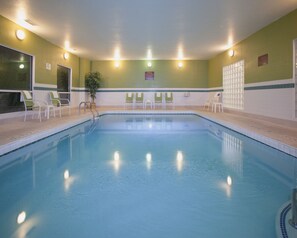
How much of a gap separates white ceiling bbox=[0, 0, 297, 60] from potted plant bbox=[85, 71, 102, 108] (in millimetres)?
3485

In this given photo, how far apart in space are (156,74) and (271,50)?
747 cm

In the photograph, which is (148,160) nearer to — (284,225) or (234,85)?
(284,225)

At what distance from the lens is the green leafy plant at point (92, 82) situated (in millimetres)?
13117

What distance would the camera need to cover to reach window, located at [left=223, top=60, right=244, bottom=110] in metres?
9.18

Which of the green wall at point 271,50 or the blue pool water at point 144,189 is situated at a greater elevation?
the green wall at point 271,50

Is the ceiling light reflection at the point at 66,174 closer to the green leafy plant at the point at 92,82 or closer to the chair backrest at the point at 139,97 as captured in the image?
the chair backrest at the point at 139,97

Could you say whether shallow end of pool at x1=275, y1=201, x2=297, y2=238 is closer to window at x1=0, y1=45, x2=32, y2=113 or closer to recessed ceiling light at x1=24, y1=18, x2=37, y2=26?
window at x1=0, y1=45, x2=32, y2=113

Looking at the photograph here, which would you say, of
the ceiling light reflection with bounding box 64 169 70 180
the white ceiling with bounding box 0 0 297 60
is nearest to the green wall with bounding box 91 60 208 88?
the white ceiling with bounding box 0 0 297 60

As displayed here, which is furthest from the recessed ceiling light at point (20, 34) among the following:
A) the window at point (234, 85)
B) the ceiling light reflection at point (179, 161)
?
the window at point (234, 85)

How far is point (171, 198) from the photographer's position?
7.77 ft

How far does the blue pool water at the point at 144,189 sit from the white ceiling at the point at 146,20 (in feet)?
9.27

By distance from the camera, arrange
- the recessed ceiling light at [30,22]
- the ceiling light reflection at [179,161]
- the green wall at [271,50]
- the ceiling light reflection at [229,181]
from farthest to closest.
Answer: the recessed ceiling light at [30,22]
the green wall at [271,50]
the ceiling light reflection at [179,161]
the ceiling light reflection at [229,181]

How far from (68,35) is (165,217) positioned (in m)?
7.44

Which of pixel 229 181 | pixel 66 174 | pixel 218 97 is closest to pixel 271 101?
pixel 218 97
